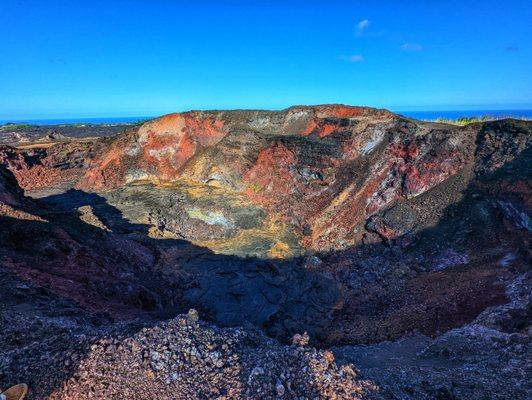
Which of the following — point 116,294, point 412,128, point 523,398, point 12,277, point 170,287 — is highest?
point 412,128

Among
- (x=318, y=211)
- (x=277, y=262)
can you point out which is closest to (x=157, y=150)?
(x=318, y=211)

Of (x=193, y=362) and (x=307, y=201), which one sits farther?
(x=307, y=201)

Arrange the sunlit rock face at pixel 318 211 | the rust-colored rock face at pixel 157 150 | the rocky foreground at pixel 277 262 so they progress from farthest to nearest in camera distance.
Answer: the rust-colored rock face at pixel 157 150 → the sunlit rock face at pixel 318 211 → the rocky foreground at pixel 277 262

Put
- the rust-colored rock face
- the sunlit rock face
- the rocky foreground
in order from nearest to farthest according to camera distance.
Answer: the rocky foreground, the sunlit rock face, the rust-colored rock face

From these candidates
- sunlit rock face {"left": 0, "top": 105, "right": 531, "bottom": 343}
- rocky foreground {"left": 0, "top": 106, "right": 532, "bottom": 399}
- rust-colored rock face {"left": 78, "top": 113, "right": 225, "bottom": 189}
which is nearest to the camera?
rocky foreground {"left": 0, "top": 106, "right": 532, "bottom": 399}

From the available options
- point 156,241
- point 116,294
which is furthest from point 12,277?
point 156,241

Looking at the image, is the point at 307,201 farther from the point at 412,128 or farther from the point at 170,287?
the point at 170,287

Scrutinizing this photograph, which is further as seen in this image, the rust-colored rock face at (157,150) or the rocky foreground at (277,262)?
the rust-colored rock face at (157,150)

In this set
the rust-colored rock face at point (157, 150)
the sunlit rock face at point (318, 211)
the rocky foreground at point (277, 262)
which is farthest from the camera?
the rust-colored rock face at point (157, 150)
